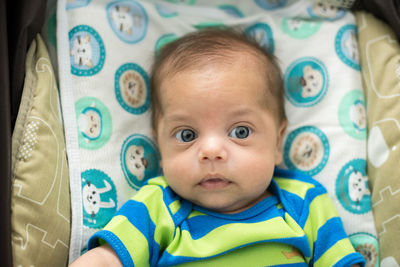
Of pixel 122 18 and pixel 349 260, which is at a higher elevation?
pixel 122 18

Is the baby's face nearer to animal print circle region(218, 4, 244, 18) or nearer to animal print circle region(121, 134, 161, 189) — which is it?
animal print circle region(121, 134, 161, 189)

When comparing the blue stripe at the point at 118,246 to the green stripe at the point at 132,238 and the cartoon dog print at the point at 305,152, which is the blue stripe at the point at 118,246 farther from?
the cartoon dog print at the point at 305,152

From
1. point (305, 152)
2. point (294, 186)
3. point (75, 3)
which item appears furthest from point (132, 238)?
point (75, 3)

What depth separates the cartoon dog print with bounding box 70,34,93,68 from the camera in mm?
1392

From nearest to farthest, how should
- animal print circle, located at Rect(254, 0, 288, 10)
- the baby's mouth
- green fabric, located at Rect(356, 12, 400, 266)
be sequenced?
the baby's mouth
green fabric, located at Rect(356, 12, 400, 266)
animal print circle, located at Rect(254, 0, 288, 10)

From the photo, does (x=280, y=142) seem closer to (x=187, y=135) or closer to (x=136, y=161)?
(x=187, y=135)

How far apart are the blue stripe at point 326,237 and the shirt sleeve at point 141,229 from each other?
393 millimetres

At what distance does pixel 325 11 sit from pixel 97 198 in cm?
99

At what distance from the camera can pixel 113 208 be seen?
4.35 feet

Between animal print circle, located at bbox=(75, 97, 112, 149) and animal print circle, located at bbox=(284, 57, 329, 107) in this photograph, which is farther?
animal print circle, located at bbox=(284, 57, 329, 107)

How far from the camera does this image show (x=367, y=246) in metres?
1.37

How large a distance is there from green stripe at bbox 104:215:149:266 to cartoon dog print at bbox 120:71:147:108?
422 millimetres

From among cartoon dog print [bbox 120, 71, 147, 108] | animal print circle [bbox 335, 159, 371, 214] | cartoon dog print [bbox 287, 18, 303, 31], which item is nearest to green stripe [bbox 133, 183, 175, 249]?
cartoon dog print [bbox 120, 71, 147, 108]

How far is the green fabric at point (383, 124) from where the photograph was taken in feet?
4.34
